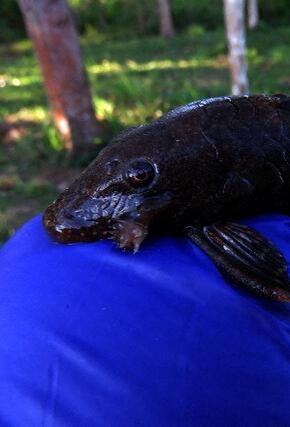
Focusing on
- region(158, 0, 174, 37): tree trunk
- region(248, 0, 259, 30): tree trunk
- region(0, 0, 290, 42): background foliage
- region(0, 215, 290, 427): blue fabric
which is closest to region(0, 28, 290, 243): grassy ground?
region(248, 0, 259, 30): tree trunk

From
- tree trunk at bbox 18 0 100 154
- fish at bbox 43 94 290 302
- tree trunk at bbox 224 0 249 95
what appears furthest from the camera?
tree trunk at bbox 224 0 249 95

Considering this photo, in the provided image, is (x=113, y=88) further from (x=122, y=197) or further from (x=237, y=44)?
(x=122, y=197)

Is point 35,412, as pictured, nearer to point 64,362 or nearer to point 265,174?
point 64,362

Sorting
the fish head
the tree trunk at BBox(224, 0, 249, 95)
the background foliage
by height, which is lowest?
the background foliage

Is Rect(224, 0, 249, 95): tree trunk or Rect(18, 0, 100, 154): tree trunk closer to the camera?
Rect(18, 0, 100, 154): tree trunk

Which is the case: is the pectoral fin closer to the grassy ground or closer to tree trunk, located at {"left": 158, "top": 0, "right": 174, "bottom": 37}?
the grassy ground

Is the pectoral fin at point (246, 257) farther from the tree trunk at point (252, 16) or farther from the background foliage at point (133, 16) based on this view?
the background foliage at point (133, 16)

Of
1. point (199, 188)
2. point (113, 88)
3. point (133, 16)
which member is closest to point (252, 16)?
point (133, 16)
